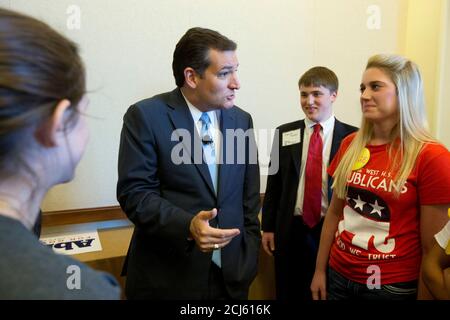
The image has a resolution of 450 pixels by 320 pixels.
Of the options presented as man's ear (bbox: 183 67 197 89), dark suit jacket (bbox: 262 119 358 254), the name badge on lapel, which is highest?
man's ear (bbox: 183 67 197 89)

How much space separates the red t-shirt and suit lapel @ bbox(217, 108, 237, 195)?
1.71 feet

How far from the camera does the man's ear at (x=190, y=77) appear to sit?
148cm

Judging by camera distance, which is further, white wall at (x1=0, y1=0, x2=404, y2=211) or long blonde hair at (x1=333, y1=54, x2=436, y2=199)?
white wall at (x1=0, y1=0, x2=404, y2=211)

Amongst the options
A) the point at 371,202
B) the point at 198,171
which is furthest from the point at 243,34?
the point at 371,202

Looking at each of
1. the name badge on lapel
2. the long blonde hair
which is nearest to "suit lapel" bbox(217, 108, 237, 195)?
the long blonde hair

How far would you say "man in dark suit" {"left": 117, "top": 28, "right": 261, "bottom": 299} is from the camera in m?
1.35

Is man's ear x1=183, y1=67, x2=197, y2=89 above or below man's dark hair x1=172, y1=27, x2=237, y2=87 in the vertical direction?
below

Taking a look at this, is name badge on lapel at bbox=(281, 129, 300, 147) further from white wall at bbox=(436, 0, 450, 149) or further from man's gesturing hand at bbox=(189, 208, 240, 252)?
white wall at bbox=(436, 0, 450, 149)

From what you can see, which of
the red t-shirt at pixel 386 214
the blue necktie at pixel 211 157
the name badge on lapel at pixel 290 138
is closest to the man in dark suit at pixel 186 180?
the blue necktie at pixel 211 157

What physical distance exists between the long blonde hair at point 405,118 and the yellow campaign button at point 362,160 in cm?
1

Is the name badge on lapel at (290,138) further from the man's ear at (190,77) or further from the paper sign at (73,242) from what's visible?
the paper sign at (73,242)

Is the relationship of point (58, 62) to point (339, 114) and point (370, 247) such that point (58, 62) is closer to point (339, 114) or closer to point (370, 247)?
point (370, 247)

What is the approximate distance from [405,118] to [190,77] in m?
0.89

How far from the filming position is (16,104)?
1.70 ft
